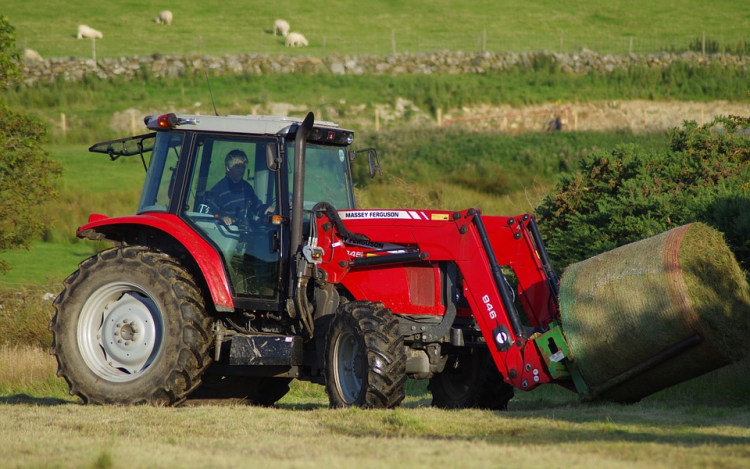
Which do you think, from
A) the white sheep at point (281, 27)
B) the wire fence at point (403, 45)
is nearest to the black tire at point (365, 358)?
the wire fence at point (403, 45)

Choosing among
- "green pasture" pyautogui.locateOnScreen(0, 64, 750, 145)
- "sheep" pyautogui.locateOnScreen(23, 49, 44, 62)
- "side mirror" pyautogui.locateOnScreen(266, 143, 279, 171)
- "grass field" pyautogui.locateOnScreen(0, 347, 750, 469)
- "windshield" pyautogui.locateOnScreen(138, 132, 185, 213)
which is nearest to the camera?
"grass field" pyautogui.locateOnScreen(0, 347, 750, 469)

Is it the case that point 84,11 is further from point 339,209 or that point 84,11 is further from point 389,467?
point 389,467

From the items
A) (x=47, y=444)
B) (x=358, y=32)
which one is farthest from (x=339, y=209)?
Answer: (x=358, y=32)

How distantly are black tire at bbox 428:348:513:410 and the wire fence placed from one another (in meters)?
42.3

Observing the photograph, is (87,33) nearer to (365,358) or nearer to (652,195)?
(652,195)

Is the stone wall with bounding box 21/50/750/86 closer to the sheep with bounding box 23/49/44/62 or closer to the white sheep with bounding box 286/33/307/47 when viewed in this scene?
the sheep with bounding box 23/49/44/62

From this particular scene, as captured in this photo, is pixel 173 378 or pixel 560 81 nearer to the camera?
→ pixel 173 378

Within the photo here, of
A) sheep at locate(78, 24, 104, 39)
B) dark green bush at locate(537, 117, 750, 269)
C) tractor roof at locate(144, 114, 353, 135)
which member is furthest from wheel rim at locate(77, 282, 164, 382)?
sheep at locate(78, 24, 104, 39)

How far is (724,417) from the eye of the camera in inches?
320

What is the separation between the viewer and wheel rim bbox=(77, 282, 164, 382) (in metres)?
9.65

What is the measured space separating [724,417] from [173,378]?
181 inches

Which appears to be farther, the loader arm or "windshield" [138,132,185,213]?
"windshield" [138,132,185,213]

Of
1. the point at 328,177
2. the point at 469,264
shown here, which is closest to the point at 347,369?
the point at 469,264

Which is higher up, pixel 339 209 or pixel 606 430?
pixel 339 209
